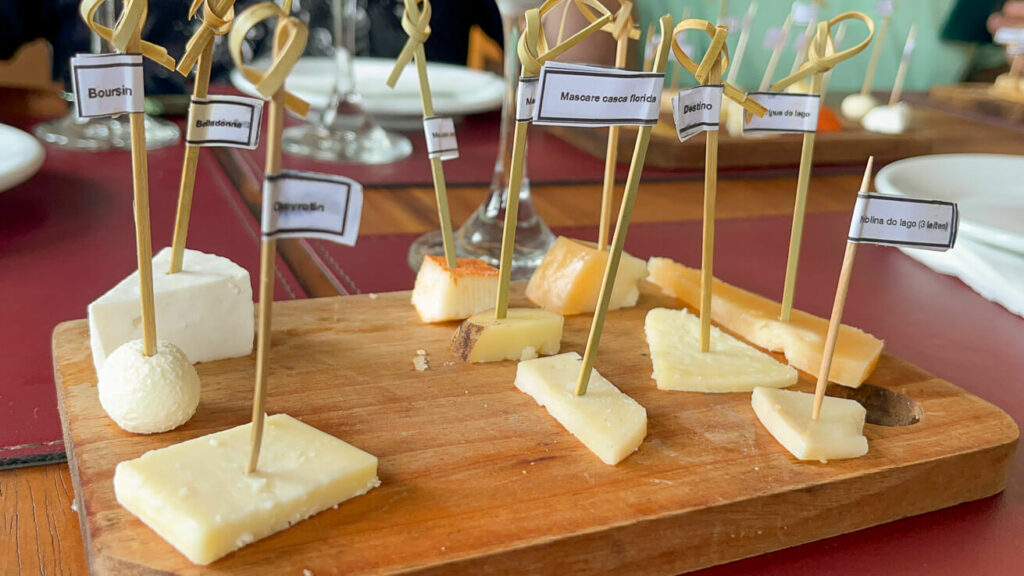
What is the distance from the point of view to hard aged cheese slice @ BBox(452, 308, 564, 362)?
853 mm

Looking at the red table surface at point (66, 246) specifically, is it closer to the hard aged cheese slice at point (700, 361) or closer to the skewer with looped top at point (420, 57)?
the skewer with looped top at point (420, 57)

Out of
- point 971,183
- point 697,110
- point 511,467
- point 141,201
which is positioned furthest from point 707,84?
point 971,183

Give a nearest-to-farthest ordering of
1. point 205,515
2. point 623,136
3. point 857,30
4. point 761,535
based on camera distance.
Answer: point 205,515 → point 761,535 → point 623,136 → point 857,30

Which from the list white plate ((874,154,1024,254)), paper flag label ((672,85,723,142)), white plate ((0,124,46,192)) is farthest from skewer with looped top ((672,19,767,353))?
white plate ((0,124,46,192))

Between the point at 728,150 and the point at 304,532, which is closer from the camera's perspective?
the point at 304,532

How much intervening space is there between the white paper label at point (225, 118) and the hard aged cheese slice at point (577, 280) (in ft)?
1.31

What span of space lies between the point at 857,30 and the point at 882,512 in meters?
3.71

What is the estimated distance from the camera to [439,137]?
92 centimetres

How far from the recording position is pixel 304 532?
59 cm

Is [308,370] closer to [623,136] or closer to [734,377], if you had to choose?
[734,377]

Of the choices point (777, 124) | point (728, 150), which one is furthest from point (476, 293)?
point (728, 150)

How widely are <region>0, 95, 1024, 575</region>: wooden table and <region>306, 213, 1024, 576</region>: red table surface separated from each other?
0.01 meters

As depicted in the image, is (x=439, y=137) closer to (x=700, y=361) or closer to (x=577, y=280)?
(x=577, y=280)

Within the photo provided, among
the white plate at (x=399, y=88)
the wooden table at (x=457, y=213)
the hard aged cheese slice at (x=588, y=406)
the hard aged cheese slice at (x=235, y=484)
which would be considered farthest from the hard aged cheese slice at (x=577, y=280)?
the white plate at (x=399, y=88)
